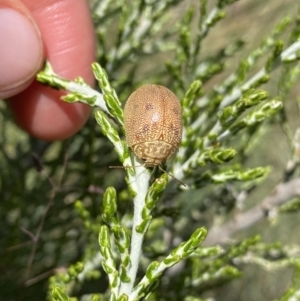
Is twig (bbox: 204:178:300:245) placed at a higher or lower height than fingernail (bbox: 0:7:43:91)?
lower

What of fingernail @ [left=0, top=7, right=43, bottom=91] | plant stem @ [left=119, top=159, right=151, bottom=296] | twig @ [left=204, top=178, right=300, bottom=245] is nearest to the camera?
plant stem @ [left=119, top=159, right=151, bottom=296]

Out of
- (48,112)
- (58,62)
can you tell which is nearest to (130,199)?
(48,112)

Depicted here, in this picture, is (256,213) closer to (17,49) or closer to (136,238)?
(136,238)

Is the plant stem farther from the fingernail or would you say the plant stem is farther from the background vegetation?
the fingernail

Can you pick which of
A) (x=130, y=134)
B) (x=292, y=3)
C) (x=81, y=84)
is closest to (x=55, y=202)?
(x=81, y=84)

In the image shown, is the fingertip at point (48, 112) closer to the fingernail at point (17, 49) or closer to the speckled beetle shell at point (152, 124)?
the fingernail at point (17, 49)

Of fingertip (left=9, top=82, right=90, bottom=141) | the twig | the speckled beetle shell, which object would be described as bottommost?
the twig

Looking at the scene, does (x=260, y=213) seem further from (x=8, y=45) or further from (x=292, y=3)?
(x=292, y=3)

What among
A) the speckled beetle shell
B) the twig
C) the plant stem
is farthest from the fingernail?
the twig

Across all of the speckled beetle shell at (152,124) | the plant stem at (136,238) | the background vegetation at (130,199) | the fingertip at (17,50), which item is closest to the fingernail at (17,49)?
the fingertip at (17,50)
